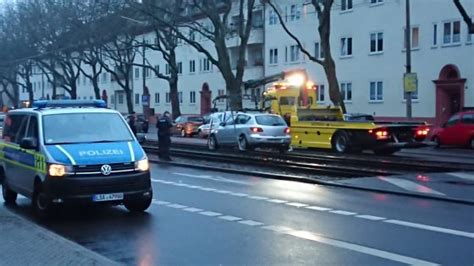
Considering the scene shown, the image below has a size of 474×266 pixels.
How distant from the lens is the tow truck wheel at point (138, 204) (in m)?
12.0

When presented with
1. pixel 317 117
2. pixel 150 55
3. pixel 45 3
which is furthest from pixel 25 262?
pixel 150 55

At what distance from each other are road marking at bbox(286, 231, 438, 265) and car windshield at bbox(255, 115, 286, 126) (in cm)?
1730

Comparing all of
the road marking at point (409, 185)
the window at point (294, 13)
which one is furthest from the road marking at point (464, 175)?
the window at point (294, 13)

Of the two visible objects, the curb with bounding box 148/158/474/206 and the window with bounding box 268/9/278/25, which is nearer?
the curb with bounding box 148/158/474/206

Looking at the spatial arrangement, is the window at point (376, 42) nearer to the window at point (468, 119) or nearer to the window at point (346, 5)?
the window at point (346, 5)

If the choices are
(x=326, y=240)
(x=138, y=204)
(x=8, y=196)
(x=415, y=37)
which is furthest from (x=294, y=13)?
(x=326, y=240)

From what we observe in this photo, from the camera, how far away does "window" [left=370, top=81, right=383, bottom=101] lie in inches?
1874

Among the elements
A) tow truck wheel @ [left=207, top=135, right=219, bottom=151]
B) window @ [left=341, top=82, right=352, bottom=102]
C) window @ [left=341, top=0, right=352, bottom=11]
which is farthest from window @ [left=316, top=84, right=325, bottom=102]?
tow truck wheel @ [left=207, top=135, right=219, bottom=151]

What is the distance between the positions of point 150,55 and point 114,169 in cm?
6927

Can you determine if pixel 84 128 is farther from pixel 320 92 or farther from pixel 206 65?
pixel 206 65

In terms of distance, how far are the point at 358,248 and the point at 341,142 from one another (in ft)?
62.8

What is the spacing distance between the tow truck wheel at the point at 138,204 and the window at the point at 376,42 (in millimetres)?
37028

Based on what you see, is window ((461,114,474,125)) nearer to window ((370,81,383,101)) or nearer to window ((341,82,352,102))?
window ((370,81,383,101))

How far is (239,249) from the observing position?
9031mm
